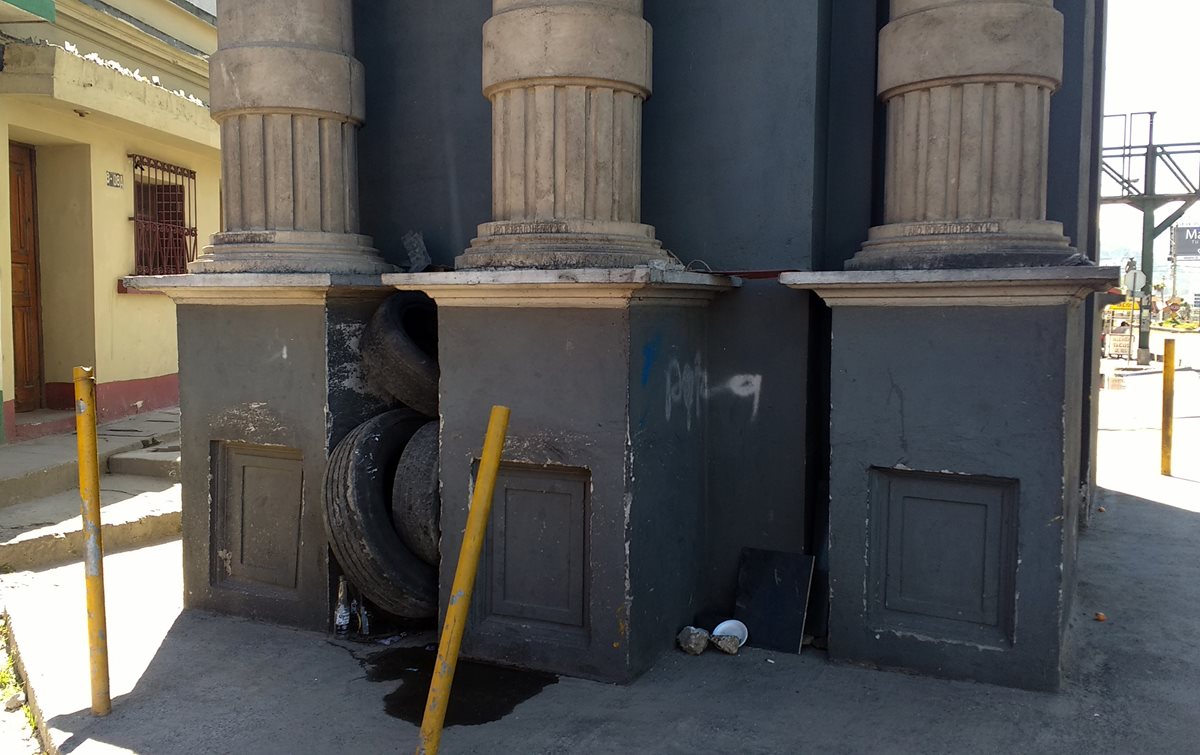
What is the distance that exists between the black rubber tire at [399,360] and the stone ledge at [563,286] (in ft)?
1.75

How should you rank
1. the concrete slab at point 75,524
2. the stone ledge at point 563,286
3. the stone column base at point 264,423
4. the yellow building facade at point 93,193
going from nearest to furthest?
the stone ledge at point 563,286 < the stone column base at point 264,423 < the concrete slab at point 75,524 < the yellow building facade at point 93,193

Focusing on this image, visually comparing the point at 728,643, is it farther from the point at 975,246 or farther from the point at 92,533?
the point at 92,533

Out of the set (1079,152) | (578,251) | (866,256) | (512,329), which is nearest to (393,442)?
(512,329)

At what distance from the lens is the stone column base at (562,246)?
15.1ft

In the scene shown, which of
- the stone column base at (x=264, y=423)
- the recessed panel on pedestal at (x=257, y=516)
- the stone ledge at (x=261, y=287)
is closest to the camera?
the stone ledge at (x=261, y=287)

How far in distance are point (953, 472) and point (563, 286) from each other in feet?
6.41

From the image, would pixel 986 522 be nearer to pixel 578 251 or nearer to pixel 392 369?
pixel 578 251

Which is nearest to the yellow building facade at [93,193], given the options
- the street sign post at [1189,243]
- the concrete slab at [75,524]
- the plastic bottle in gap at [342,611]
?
the concrete slab at [75,524]

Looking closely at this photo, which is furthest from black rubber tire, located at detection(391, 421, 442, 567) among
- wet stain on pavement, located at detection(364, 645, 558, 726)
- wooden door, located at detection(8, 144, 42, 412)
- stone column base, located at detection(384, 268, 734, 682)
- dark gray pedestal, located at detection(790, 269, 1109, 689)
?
wooden door, located at detection(8, 144, 42, 412)

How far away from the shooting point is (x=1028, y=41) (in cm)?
430

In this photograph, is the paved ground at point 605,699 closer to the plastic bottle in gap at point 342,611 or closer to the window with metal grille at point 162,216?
the plastic bottle in gap at point 342,611

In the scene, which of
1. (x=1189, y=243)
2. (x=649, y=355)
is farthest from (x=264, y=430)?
(x=1189, y=243)

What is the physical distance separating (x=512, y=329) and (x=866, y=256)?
178 cm

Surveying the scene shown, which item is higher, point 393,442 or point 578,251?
point 578,251
